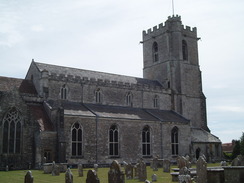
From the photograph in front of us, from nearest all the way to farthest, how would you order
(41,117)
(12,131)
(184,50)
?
(12,131), (41,117), (184,50)

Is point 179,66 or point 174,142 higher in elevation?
point 179,66

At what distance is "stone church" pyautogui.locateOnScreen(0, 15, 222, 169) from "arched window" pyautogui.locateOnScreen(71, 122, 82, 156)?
0.09m

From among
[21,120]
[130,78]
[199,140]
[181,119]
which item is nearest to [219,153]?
[199,140]

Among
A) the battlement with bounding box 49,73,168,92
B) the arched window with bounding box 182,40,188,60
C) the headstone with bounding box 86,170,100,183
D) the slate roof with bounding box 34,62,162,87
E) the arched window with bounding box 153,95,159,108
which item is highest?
the arched window with bounding box 182,40,188,60

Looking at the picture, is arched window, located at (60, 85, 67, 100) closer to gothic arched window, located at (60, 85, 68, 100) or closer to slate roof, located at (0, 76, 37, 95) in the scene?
gothic arched window, located at (60, 85, 68, 100)

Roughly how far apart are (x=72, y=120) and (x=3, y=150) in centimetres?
647

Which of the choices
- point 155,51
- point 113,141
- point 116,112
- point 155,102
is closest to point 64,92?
point 116,112

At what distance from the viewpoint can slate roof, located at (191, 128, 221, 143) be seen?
40250 mm

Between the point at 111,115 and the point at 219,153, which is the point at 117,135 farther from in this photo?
the point at 219,153

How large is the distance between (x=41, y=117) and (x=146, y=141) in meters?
11.8

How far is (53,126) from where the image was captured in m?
28.8

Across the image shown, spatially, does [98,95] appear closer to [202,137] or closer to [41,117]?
[41,117]

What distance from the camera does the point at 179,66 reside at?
44.0 metres

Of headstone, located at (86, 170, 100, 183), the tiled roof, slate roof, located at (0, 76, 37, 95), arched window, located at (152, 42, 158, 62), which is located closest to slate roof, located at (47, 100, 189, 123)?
the tiled roof
